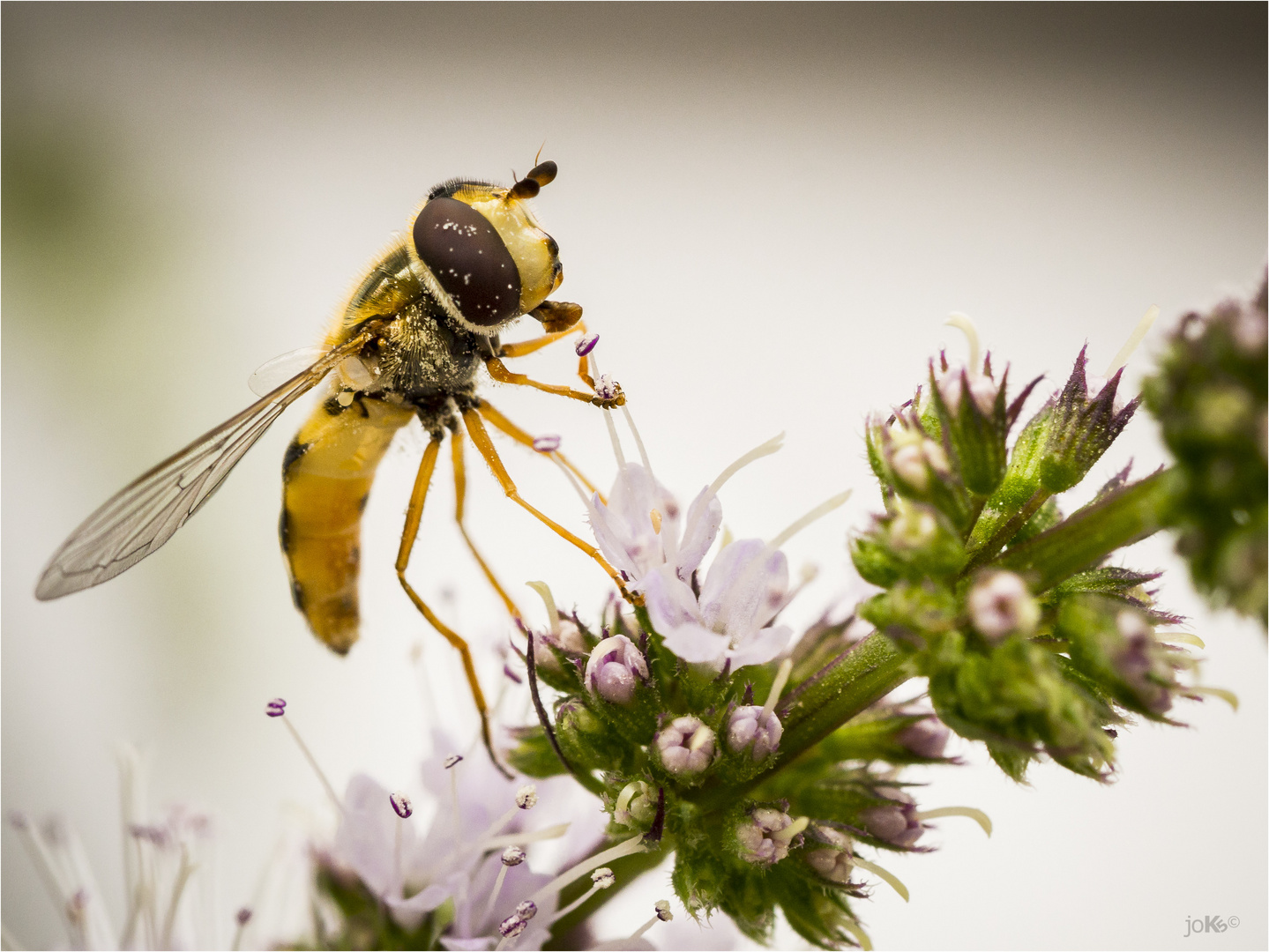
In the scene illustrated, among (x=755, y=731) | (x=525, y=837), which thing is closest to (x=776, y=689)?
(x=755, y=731)

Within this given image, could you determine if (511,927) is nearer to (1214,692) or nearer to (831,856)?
(831,856)

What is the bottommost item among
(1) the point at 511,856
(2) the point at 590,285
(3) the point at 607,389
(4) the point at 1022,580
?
(1) the point at 511,856

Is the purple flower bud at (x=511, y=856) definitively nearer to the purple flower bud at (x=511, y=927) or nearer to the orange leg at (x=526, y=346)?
the purple flower bud at (x=511, y=927)

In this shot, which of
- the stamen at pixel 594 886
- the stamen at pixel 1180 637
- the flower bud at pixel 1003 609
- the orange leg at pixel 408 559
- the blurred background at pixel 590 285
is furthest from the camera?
the blurred background at pixel 590 285

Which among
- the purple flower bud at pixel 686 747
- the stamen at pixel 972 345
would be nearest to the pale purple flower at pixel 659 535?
the purple flower bud at pixel 686 747

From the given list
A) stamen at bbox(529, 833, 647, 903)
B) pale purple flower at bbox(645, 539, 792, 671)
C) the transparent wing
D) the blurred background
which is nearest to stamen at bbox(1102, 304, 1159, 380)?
pale purple flower at bbox(645, 539, 792, 671)

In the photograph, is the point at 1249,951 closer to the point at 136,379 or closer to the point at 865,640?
the point at 865,640

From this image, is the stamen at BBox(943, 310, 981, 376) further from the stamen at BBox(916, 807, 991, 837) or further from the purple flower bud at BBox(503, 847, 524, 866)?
the purple flower bud at BBox(503, 847, 524, 866)

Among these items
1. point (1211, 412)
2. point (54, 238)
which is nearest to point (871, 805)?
point (1211, 412)
